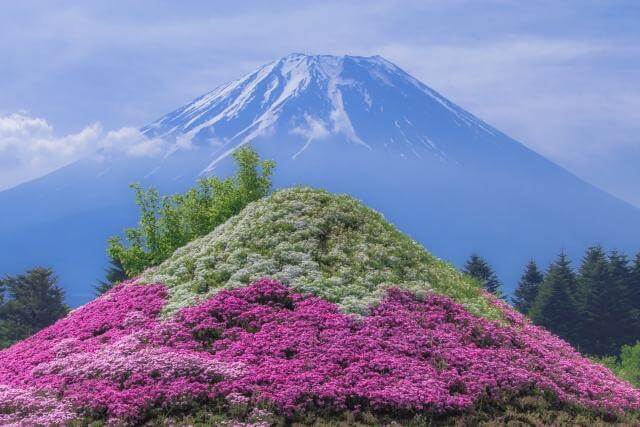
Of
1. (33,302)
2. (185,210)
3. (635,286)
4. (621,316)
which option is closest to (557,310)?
(621,316)

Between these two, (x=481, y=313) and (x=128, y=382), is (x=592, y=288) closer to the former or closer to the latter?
(x=481, y=313)

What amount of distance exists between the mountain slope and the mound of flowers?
0.04 metres

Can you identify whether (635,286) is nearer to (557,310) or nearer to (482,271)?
(557,310)

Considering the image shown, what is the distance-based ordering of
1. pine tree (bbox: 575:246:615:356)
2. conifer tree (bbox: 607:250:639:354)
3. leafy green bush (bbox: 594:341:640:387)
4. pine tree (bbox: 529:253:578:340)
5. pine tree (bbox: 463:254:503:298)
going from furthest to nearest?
pine tree (bbox: 463:254:503:298)
pine tree (bbox: 529:253:578:340)
pine tree (bbox: 575:246:615:356)
conifer tree (bbox: 607:250:639:354)
leafy green bush (bbox: 594:341:640:387)

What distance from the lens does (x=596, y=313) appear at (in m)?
59.6

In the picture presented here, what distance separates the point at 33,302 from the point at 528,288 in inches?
1775

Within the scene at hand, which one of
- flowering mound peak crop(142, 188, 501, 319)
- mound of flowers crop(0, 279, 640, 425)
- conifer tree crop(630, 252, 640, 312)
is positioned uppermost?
conifer tree crop(630, 252, 640, 312)

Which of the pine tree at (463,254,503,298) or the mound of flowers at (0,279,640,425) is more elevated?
the pine tree at (463,254,503,298)

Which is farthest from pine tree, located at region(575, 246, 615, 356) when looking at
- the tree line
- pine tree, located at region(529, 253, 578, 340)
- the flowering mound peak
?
the flowering mound peak

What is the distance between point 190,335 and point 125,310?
3658mm

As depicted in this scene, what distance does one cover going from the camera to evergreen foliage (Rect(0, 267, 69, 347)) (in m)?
57.4

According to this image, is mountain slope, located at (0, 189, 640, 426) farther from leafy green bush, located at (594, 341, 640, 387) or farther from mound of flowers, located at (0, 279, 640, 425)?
leafy green bush, located at (594, 341, 640, 387)

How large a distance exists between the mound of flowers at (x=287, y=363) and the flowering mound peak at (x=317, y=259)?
552 mm

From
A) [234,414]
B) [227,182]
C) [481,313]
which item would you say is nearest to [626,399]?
[481,313]
